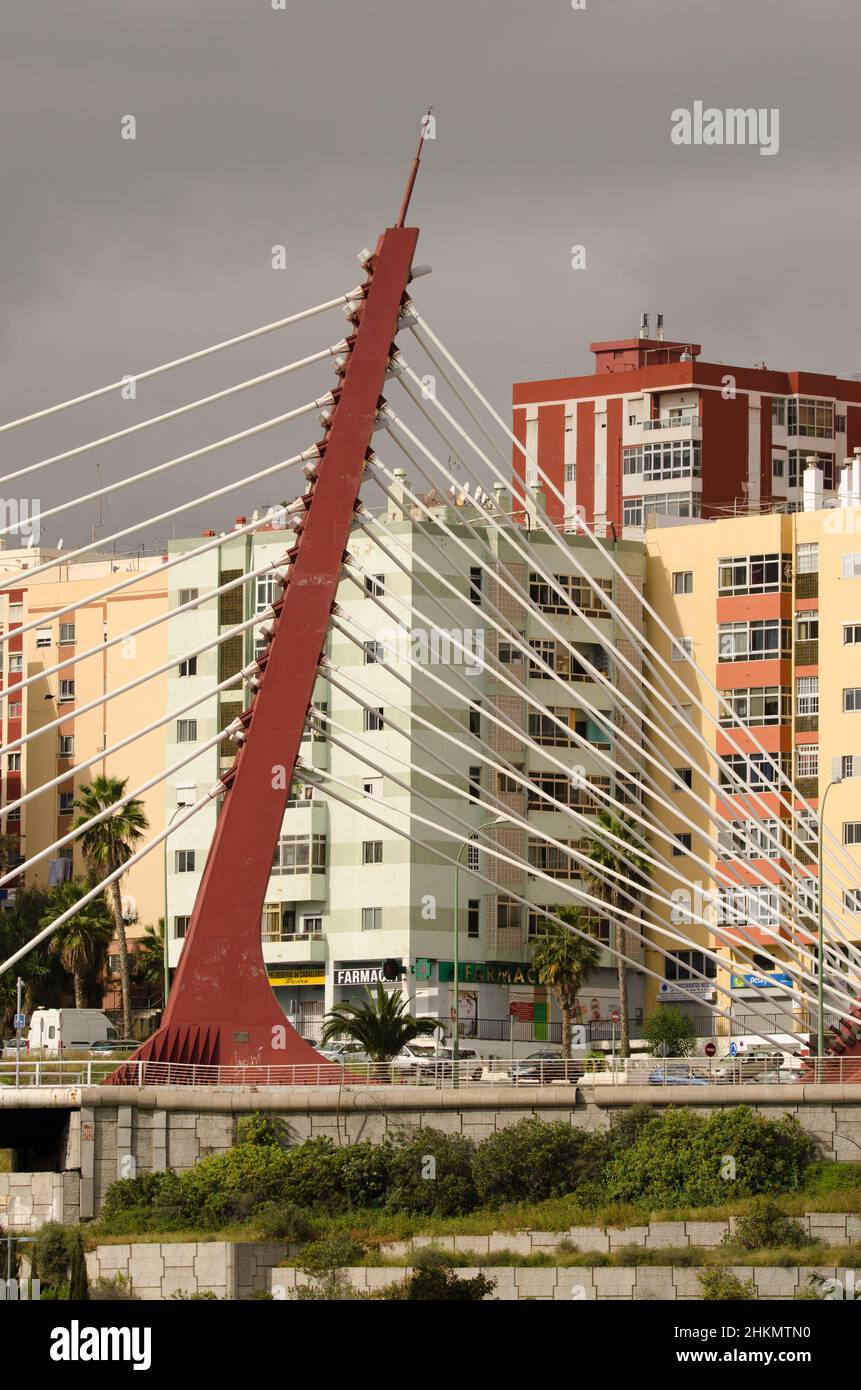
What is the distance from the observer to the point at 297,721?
71.9m

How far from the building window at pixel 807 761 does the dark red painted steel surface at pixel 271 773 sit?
173 ft

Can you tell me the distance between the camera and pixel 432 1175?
67.8 m

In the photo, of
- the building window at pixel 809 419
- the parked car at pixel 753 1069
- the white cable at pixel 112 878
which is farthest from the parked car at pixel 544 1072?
the building window at pixel 809 419

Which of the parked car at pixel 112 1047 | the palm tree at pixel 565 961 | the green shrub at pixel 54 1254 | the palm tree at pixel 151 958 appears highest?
the palm tree at pixel 151 958

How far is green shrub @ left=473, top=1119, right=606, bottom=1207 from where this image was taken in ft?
221

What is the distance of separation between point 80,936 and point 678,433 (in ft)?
131

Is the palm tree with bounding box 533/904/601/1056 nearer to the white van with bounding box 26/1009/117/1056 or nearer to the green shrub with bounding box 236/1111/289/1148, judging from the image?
the white van with bounding box 26/1009/117/1056

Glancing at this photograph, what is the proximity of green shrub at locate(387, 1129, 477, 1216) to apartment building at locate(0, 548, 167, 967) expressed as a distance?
2664 inches

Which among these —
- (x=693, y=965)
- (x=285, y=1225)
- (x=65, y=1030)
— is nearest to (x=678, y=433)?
(x=693, y=965)

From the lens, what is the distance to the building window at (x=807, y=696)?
123m

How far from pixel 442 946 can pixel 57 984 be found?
22331 mm

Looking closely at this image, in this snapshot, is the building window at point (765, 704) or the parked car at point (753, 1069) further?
the building window at point (765, 704)

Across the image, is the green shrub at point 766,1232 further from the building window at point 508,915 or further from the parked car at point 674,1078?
the building window at point 508,915
